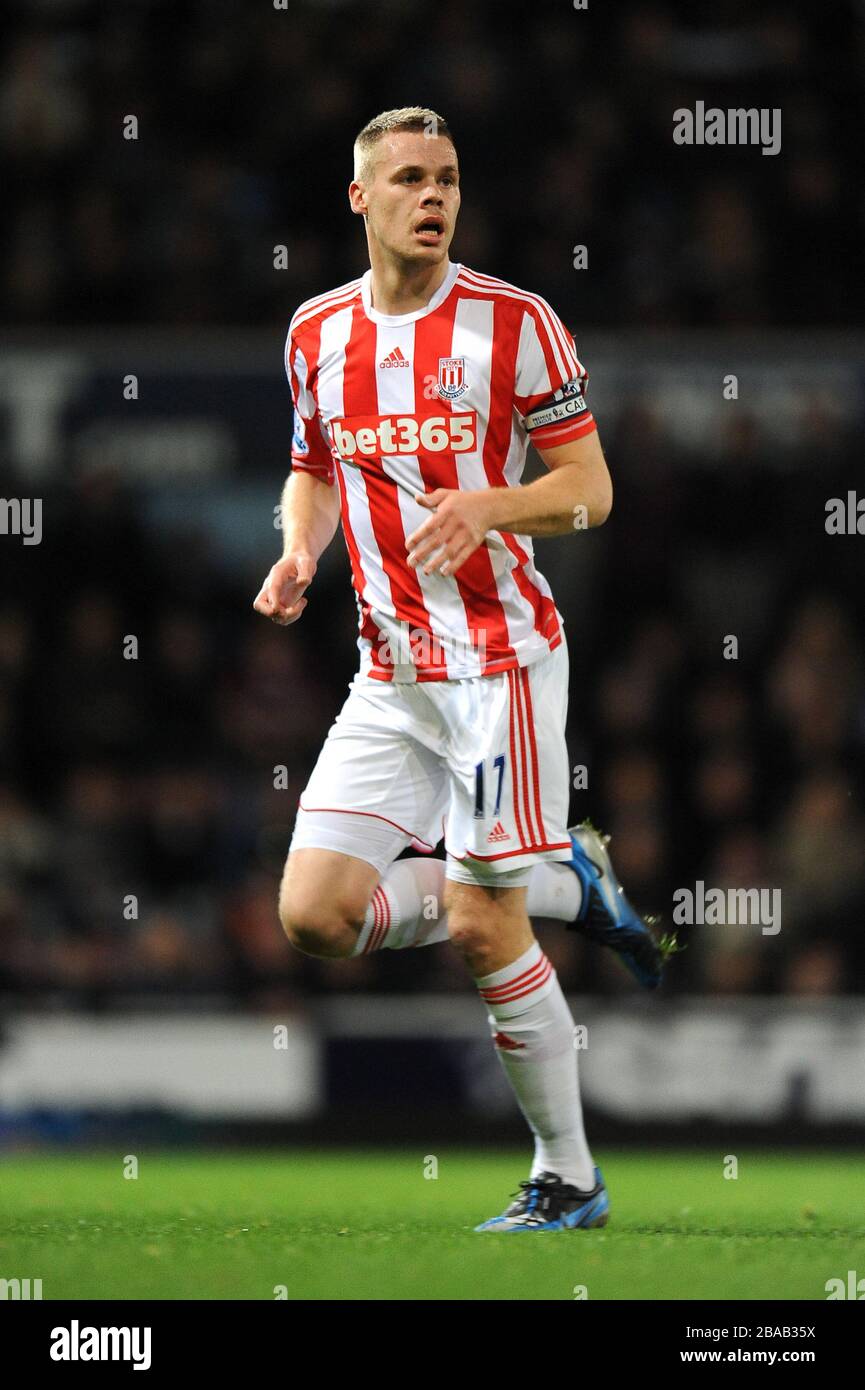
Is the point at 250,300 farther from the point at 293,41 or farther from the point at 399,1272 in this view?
the point at 399,1272

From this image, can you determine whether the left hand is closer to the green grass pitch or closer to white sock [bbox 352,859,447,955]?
white sock [bbox 352,859,447,955]

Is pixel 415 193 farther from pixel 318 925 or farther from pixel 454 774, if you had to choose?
pixel 318 925

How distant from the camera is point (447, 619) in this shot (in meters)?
4.91

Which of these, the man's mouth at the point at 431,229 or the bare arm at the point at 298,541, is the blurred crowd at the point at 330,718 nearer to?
the bare arm at the point at 298,541

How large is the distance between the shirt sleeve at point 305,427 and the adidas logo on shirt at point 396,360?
265mm

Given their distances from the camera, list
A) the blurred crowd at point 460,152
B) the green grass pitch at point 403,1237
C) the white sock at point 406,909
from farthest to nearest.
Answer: the blurred crowd at point 460,152 < the white sock at point 406,909 < the green grass pitch at point 403,1237

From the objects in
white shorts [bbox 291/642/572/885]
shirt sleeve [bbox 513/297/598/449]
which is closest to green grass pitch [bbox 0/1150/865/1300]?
white shorts [bbox 291/642/572/885]

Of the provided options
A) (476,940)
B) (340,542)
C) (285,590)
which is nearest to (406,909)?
(476,940)

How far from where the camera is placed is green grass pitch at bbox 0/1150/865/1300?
4.00 m

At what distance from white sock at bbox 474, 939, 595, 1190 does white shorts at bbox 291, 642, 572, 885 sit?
0.25m

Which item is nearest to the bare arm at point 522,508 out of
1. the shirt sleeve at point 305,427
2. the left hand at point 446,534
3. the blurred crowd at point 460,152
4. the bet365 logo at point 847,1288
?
the left hand at point 446,534

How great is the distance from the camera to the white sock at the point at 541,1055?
4930 mm

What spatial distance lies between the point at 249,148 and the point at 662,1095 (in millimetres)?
5885

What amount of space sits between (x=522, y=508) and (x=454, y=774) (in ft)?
2.43
